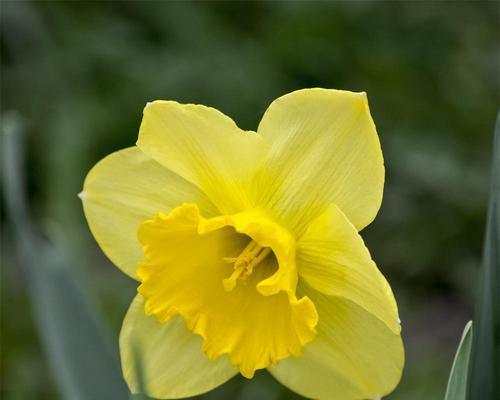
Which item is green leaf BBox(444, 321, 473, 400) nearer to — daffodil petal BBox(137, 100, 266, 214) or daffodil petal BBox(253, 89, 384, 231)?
daffodil petal BBox(253, 89, 384, 231)

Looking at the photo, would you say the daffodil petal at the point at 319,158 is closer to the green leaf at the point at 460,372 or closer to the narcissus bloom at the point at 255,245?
the narcissus bloom at the point at 255,245

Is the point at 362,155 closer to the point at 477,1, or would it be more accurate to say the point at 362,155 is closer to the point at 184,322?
the point at 184,322

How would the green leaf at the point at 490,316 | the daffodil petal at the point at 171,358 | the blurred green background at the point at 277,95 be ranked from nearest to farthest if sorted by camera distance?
the green leaf at the point at 490,316 < the daffodil petal at the point at 171,358 < the blurred green background at the point at 277,95

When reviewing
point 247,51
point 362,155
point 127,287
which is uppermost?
point 362,155

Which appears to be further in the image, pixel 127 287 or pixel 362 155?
pixel 127 287

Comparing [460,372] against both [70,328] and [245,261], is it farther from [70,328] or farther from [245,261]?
[70,328]

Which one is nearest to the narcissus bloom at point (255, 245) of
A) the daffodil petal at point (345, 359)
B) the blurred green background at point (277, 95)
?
the daffodil petal at point (345, 359)

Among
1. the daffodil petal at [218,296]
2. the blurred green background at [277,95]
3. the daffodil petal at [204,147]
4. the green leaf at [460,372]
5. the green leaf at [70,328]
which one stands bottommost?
the blurred green background at [277,95]

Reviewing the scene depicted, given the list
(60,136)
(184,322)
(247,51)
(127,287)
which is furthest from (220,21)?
(184,322)
